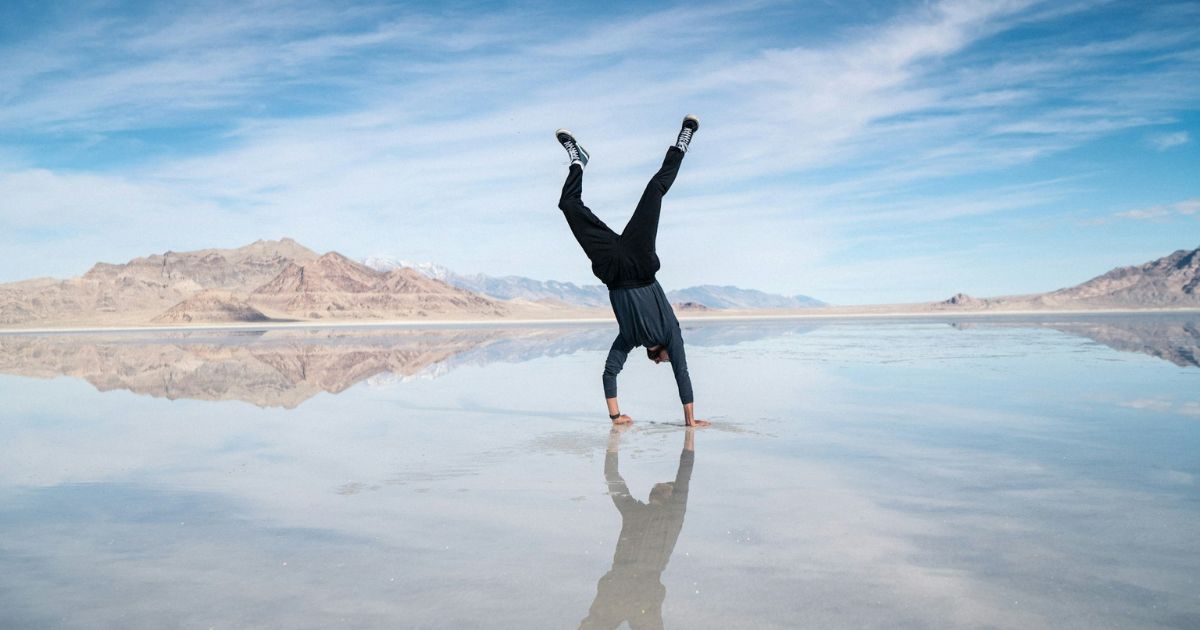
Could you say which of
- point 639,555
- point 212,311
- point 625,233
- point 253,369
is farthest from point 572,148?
point 212,311

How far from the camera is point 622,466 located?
19.7ft

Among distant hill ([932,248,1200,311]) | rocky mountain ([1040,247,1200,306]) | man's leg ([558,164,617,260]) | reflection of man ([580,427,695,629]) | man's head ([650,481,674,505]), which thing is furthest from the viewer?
rocky mountain ([1040,247,1200,306])

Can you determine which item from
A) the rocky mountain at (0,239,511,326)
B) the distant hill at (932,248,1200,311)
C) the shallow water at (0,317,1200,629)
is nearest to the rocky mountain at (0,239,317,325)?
the rocky mountain at (0,239,511,326)

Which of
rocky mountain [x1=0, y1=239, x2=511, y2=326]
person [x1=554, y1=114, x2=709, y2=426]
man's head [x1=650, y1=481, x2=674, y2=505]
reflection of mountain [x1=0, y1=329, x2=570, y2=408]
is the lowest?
man's head [x1=650, y1=481, x2=674, y2=505]

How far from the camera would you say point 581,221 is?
7.79 metres

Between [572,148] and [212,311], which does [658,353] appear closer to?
[572,148]

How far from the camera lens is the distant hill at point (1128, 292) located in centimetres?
12550

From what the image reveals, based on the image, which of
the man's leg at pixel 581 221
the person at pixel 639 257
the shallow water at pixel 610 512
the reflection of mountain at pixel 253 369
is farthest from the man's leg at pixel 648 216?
the reflection of mountain at pixel 253 369

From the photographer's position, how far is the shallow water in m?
3.28

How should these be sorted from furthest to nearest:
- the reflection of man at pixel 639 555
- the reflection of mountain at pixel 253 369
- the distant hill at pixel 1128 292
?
the distant hill at pixel 1128 292, the reflection of mountain at pixel 253 369, the reflection of man at pixel 639 555

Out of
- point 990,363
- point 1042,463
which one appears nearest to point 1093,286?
point 990,363

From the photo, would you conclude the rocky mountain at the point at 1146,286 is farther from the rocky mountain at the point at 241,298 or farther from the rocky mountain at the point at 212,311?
the rocky mountain at the point at 212,311

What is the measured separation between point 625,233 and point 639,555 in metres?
4.25

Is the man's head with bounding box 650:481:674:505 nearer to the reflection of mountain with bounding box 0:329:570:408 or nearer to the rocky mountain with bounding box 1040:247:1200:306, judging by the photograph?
the reflection of mountain with bounding box 0:329:570:408
